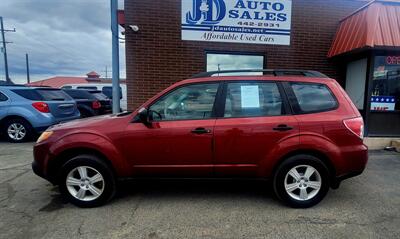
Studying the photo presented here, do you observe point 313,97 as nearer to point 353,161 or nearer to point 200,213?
point 353,161

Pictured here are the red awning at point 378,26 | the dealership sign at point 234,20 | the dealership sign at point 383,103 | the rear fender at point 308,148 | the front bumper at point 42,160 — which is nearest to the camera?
the rear fender at point 308,148

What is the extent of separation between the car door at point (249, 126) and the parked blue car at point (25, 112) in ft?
20.9

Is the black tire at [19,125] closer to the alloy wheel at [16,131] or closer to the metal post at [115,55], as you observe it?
the alloy wheel at [16,131]

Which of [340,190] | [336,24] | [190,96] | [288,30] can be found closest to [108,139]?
[190,96]

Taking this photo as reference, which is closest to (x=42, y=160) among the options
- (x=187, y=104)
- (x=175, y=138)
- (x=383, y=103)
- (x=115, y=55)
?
(x=175, y=138)

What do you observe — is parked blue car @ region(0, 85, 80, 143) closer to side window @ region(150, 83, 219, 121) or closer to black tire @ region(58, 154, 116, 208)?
black tire @ region(58, 154, 116, 208)

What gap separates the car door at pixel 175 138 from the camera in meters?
3.65

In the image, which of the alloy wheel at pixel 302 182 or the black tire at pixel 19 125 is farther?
the black tire at pixel 19 125

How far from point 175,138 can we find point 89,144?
3.61 feet

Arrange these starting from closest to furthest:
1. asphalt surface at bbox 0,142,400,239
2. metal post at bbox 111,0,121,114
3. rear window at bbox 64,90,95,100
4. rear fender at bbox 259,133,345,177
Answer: asphalt surface at bbox 0,142,400,239, rear fender at bbox 259,133,345,177, metal post at bbox 111,0,121,114, rear window at bbox 64,90,95,100

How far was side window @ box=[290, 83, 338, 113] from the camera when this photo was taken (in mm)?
3758

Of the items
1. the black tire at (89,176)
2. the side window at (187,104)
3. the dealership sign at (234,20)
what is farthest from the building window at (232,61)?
the black tire at (89,176)

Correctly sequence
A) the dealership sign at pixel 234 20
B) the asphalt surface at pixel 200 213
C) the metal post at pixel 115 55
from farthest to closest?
1. the dealership sign at pixel 234 20
2. the metal post at pixel 115 55
3. the asphalt surface at pixel 200 213

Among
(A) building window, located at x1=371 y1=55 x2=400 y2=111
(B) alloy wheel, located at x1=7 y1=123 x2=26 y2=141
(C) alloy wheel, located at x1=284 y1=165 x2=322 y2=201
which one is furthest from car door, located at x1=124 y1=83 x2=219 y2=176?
(B) alloy wheel, located at x1=7 y1=123 x2=26 y2=141
